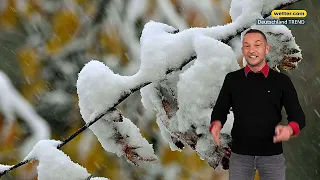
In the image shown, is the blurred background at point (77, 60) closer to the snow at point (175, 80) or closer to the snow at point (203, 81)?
the snow at point (175, 80)

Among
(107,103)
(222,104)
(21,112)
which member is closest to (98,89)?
(107,103)

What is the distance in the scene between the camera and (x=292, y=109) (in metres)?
1.04

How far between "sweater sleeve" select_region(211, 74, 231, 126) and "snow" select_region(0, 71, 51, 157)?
1.04 m

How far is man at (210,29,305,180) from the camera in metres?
1.05

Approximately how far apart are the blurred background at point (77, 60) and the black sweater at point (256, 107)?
77 centimetres

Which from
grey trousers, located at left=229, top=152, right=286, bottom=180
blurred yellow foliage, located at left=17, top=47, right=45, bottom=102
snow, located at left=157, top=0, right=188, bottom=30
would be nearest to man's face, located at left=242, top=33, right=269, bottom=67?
grey trousers, located at left=229, top=152, right=286, bottom=180

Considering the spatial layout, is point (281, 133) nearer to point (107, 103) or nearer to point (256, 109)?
point (256, 109)

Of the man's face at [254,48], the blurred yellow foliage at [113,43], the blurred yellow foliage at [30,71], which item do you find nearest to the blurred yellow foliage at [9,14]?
the blurred yellow foliage at [30,71]

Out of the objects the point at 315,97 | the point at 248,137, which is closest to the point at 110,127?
the point at 248,137

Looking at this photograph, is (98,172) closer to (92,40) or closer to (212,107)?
(92,40)

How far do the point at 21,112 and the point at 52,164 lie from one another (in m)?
0.69

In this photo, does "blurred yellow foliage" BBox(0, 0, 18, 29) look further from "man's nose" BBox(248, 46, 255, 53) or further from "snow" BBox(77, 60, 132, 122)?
"man's nose" BBox(248, 46, 255, 53)

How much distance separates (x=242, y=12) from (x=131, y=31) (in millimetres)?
781

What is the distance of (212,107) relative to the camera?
112 centimetres
